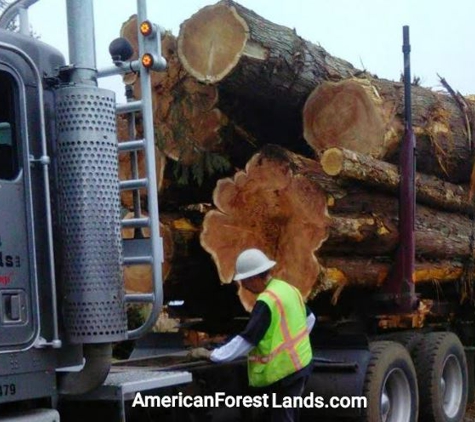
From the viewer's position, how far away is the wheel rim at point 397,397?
7.27 metres

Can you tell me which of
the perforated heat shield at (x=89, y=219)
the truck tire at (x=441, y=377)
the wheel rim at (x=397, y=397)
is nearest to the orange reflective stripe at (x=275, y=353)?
the perforated heat shield at (x=89, y=219)

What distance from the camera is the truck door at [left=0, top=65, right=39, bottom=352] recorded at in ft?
14.2

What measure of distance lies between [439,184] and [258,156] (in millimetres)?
2160

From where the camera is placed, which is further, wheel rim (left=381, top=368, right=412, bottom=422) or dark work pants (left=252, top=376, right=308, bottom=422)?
wheel rim (left=381, top=368, right=412, bottom=422)

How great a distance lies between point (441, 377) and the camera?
797 cm

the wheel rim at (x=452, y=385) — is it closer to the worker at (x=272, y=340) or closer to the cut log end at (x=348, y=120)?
the cut log end at (x=348, y=120)

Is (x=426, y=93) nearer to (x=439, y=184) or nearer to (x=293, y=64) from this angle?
(x=439, y=184)

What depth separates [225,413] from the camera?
6184 mm

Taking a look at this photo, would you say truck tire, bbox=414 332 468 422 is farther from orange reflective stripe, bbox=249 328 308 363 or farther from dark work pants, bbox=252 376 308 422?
orange reflective stripe, bbox=249 328 308 363

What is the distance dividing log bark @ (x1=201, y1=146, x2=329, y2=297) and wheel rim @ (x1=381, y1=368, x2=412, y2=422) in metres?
1.10

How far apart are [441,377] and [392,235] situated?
1.42m

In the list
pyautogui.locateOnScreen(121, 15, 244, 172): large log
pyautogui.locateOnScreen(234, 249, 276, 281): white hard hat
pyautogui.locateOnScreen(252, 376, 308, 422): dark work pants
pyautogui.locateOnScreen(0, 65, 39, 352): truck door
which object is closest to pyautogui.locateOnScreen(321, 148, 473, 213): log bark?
pyautogui.locateOnScreen(121, 15, 244, 172): large log

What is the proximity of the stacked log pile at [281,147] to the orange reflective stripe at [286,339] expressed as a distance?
1.08 meters

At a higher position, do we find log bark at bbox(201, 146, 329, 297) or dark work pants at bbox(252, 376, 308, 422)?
log bark at bbox(201, 146, 329, 297)
